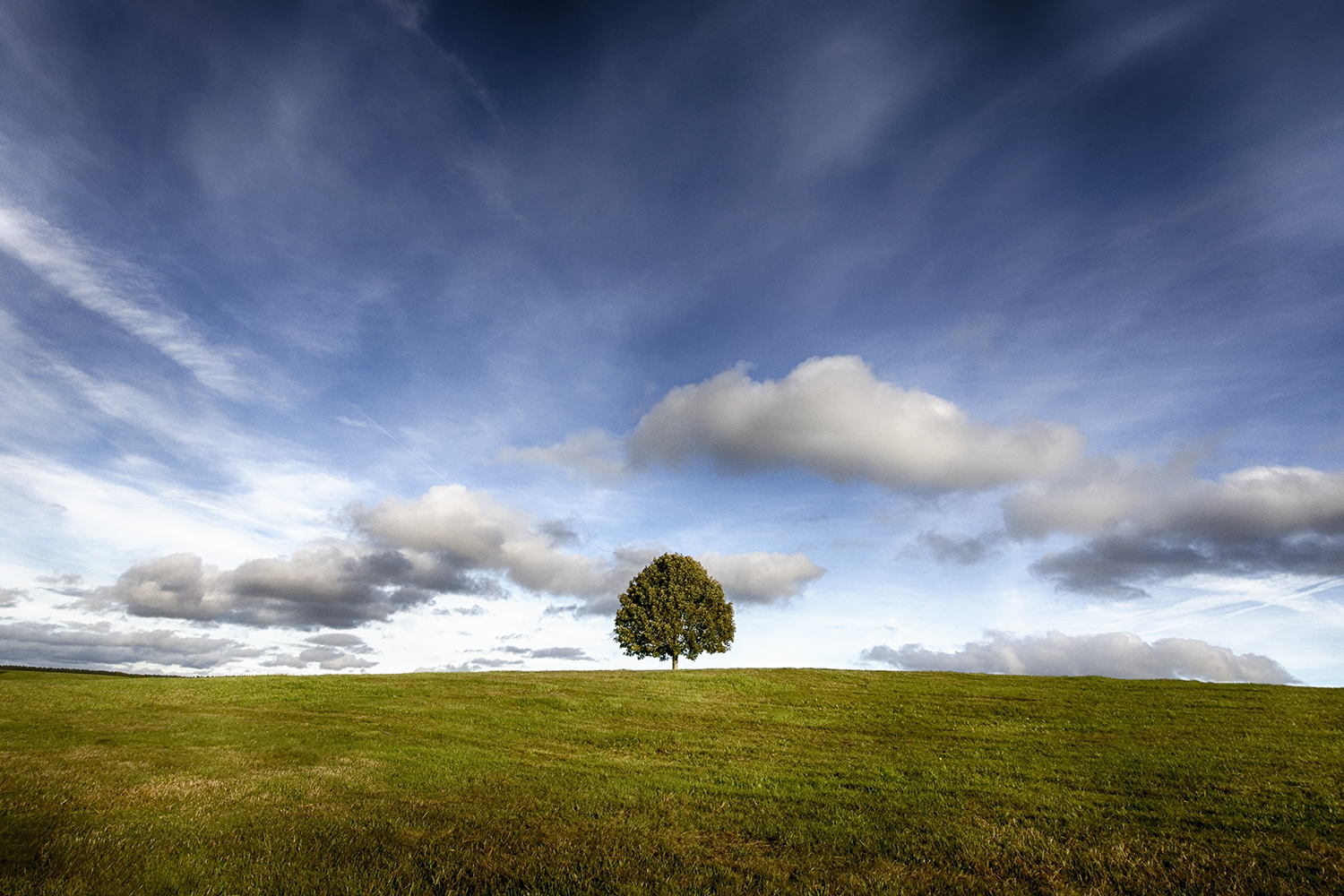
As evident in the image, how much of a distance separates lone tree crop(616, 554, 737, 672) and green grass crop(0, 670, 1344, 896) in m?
31.7

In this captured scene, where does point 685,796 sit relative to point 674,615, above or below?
below

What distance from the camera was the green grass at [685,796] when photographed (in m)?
10.4

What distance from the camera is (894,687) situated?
40.2 meters

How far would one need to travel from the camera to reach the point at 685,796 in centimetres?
1666

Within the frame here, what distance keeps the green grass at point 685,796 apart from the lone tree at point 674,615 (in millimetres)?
31678

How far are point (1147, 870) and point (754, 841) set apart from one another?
6.69 meters

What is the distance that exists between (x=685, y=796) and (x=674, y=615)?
5174 centimetres

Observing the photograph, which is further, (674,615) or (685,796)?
(674,615)

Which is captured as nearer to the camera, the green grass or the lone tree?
the green grass

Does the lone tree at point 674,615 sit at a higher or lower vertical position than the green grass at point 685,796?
higher

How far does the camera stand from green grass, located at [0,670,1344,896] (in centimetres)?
1044

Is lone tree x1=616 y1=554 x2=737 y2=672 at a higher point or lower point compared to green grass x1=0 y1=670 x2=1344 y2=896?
higher

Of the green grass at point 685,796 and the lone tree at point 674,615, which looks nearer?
the green grass at point 685,796

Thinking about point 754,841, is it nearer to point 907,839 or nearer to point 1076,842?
point 907,839
